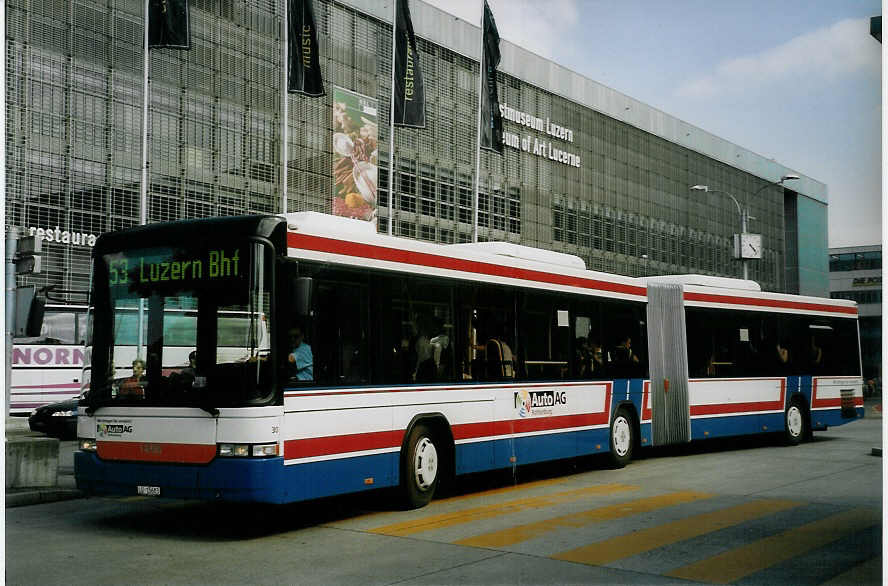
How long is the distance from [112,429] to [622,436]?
8.60 m

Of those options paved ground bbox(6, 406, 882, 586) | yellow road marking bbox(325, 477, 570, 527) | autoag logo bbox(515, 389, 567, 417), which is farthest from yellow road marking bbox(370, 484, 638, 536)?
autoag logo bbox(515, 389, 567, 417)

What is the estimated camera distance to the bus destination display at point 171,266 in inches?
378

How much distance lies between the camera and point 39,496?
12.3 meters

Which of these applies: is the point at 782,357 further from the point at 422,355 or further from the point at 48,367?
the point at 48,367

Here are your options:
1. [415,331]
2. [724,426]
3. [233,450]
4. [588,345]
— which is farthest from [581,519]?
[724,426]

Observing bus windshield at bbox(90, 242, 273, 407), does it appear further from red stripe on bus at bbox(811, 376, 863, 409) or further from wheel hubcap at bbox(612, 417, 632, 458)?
Answer: red stripe on bus at bbox(811, 376, 863, 409)

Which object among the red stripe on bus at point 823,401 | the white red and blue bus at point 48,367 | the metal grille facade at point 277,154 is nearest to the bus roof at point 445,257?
the red stripe on bus at point 823,401

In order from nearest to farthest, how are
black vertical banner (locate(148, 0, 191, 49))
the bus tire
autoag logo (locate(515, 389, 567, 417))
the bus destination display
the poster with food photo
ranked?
the bus destination display < autoag logo (locate(515, 389, 567, 417)) < the bus tire < black vertical banner (locate(148, 0, 191, 49)) < the poster with food photo

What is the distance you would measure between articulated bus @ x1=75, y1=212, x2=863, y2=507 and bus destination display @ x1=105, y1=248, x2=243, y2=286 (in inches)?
0.7

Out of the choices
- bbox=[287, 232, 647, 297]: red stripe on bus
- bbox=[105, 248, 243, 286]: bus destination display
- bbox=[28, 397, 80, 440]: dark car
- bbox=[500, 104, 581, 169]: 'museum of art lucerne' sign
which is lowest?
bbox=[28, 397, 80, 440]: dark car

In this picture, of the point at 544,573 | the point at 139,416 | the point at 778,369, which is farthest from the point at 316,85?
the point at 544,573

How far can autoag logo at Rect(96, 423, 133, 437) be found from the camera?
32.3 ft

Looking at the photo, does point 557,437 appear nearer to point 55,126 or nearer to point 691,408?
point 691,408

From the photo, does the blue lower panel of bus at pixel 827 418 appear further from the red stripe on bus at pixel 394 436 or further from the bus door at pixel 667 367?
the red stripe on bus at pixel 394 436
